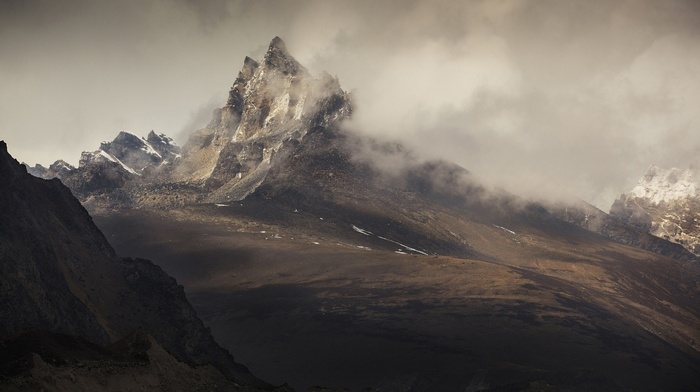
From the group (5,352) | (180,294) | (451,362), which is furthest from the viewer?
(451,362)

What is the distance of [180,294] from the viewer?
96.4 metres

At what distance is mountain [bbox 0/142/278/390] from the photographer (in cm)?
6100

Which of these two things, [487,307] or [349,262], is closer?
[487,307]

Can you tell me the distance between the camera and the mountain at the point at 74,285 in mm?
61000

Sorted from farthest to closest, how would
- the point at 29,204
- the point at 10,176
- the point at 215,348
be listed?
the point at 215,348
the point at 29,204
the point at 10,176

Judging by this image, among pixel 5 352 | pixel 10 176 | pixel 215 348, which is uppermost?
pixel 10 176

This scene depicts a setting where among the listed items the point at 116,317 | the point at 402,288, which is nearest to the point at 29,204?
the point at 116,317

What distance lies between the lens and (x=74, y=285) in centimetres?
7744

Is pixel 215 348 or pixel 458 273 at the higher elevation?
pixel 458 273

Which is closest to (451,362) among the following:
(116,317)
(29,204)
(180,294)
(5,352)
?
(180,294)

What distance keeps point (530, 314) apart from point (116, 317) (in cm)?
9766

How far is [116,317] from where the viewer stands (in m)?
80.0

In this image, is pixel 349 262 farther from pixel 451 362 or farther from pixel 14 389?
pixel 14 389

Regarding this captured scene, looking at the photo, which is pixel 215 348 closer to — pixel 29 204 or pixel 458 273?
pixel 29 204
